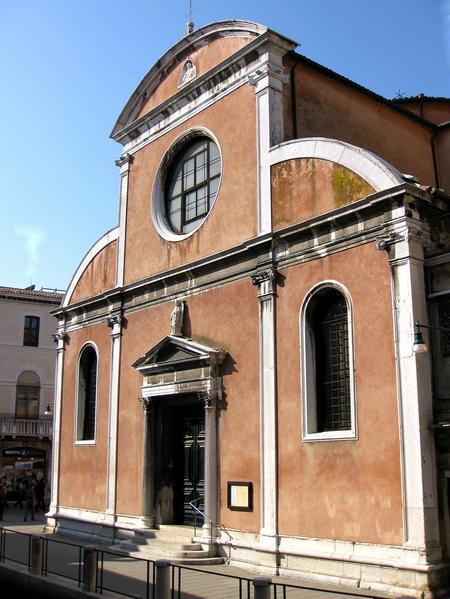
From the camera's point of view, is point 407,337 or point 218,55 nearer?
point 407,337

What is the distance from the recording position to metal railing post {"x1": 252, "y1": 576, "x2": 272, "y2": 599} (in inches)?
319

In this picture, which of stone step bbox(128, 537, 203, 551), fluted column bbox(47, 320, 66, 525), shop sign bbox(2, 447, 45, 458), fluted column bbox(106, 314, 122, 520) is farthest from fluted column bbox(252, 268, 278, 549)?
shop sign bbox(2, 447, 45, 458)

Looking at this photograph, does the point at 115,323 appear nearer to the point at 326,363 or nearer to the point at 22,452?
the point at 326,363

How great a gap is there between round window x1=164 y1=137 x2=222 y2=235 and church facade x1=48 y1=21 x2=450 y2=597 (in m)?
0.07

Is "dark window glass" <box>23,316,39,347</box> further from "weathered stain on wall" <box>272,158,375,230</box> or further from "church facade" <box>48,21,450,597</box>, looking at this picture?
"weathered stain on wall" <box>272,158,375,230</box>

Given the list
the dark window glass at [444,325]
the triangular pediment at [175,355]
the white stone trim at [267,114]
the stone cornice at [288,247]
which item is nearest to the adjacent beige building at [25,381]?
the stone cornice at [288,247]

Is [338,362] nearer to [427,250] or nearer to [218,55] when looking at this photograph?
[427,250]

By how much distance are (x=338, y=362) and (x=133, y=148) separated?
10354 mm

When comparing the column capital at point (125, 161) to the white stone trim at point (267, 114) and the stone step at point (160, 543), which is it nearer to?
the white stone trim at point (267, 114)

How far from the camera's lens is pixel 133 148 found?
20.1 meters

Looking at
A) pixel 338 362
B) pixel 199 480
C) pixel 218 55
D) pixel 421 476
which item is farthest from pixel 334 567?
pixel 218 55

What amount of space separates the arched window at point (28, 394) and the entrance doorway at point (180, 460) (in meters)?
24.2

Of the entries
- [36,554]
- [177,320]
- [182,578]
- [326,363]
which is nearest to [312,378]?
[326,363]

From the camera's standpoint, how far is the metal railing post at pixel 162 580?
958 cm
